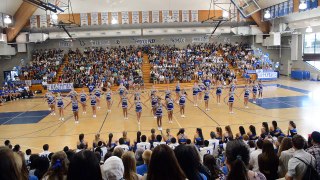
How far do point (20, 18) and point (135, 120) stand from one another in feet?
64.0

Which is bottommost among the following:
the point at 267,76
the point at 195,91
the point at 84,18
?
the point at 195,91

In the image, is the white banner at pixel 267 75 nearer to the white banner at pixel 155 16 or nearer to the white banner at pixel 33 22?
the white banner at pixel 155 16

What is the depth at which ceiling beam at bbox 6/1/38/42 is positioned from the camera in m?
27.3

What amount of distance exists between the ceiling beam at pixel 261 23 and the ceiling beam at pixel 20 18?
21724 millimetres

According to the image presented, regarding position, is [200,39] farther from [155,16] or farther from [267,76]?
[267,76]

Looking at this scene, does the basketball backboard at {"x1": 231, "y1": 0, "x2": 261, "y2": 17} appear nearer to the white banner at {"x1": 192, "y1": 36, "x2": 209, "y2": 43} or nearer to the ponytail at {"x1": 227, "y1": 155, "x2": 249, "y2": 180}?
the white banner at {"x1": 192, "y1": 36, "x2": 209, "y2": 43}

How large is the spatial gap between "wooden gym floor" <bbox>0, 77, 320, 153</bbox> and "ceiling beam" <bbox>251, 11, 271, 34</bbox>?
44.4 ft

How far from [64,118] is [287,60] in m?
26.6

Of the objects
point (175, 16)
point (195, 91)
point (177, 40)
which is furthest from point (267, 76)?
point (195, 91)

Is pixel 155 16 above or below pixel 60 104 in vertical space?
above

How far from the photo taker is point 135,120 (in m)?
14.9

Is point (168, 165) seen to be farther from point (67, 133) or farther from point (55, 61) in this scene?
point (55, 61)

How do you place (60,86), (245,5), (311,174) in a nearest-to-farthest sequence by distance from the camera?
1. (311,174)
2. (245,5)
3. (60,86)

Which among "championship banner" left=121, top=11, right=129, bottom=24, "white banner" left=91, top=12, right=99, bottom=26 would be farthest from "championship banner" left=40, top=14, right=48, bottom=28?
"championship banner" left=121, top=11, right=129, bottom=24
